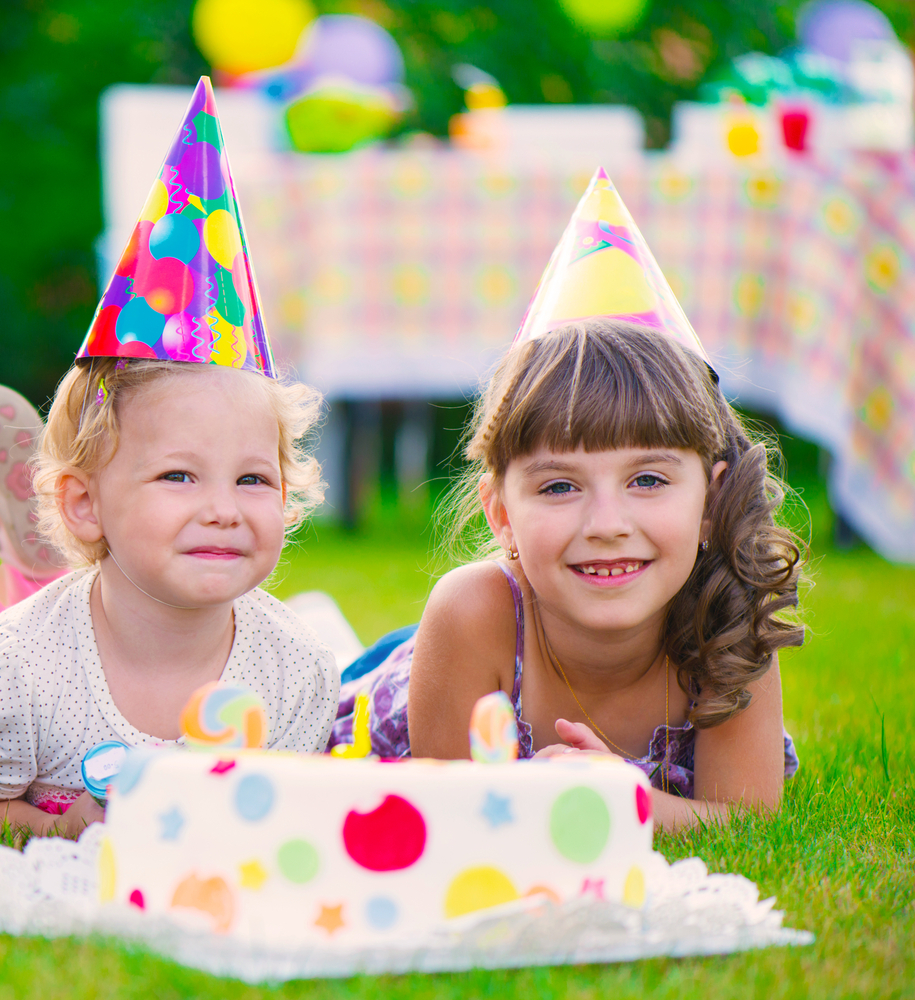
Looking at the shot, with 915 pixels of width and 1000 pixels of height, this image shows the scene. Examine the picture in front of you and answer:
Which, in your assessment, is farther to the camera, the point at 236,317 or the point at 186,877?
the point at 236,317

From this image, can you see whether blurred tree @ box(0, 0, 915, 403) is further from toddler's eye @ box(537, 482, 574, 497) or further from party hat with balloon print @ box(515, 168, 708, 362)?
toddler's eye @ box(537, 482, 574, 497)

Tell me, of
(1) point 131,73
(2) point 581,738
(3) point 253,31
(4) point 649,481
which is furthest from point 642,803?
(1) point 131,73

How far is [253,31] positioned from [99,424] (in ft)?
20.2

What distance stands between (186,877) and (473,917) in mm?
301

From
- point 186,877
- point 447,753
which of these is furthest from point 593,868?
point 447,753

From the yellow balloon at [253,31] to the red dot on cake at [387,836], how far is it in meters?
6.87

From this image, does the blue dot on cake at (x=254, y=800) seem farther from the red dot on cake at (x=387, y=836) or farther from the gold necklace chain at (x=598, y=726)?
the gold necklace chain at (x=598, y=726)

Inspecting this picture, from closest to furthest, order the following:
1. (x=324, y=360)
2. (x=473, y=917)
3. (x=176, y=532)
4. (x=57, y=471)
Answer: (x=473, y=917)
(x=176, y=532)
(x=57, y=471)
(x=324, y=360)

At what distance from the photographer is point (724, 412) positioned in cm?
196

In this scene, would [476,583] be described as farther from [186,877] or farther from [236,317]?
[186,877]

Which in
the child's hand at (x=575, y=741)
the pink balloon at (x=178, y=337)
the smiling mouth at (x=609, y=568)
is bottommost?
the child's hand at (x=575, y=741)

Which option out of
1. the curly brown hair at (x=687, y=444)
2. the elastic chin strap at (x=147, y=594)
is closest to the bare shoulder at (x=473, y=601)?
the curly brown hair at (x=687, y=444)

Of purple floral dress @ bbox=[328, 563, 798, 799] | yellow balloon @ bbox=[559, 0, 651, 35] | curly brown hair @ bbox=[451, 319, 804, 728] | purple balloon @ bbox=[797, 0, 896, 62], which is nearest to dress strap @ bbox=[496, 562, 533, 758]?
purple floral dress @ bbox=[328, 563, 798, 799]

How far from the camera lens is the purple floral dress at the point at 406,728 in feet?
6.54
